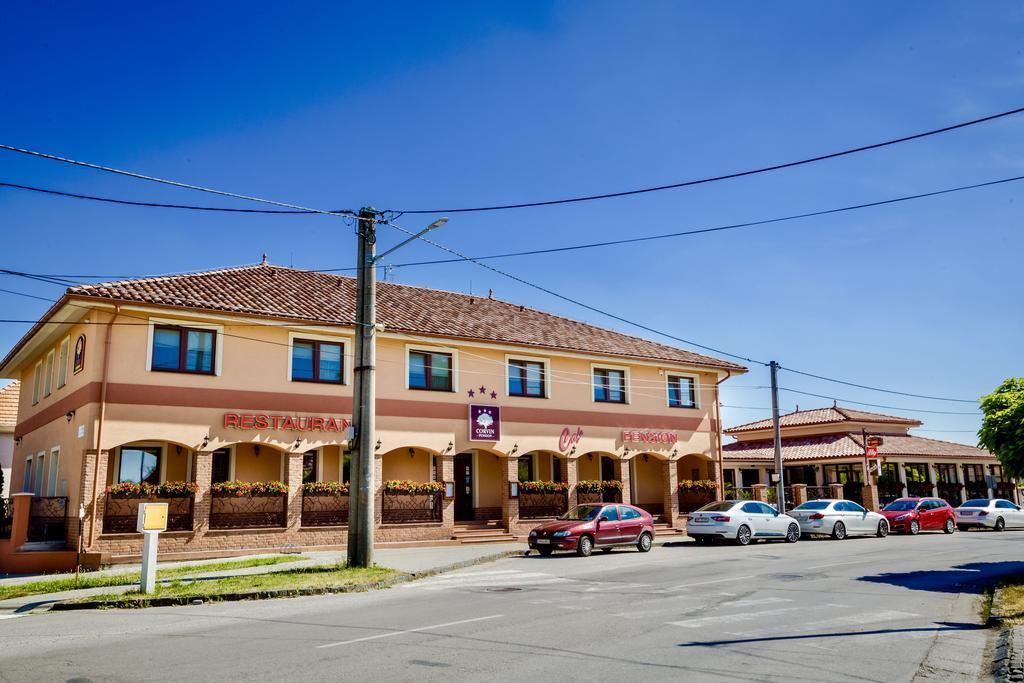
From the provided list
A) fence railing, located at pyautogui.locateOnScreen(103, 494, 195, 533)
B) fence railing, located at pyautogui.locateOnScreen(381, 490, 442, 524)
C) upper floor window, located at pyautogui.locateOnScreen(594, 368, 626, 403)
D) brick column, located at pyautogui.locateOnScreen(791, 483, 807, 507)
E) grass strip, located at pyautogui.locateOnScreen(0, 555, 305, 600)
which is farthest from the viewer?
brick column, located at pyautogui.locateOnScreen(791, 483, 807, 507)

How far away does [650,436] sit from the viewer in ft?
103

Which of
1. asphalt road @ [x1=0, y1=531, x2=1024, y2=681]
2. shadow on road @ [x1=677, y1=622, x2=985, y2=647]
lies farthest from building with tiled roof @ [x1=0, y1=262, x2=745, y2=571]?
shadow on road @ [x1=677, y1=622, x2=985, y2=647]

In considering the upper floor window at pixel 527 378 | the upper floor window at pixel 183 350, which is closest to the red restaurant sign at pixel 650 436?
the upper floor window at pixel 527 378

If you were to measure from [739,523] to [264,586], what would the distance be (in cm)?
1595

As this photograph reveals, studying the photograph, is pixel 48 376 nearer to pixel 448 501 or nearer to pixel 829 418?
pixel 448 501

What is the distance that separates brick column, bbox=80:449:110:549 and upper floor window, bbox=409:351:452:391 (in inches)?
376

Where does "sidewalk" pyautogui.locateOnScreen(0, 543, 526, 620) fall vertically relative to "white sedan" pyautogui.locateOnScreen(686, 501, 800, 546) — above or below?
below

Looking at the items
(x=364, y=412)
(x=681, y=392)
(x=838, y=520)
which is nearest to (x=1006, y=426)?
(x=364, y=412)

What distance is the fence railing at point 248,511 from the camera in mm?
21734

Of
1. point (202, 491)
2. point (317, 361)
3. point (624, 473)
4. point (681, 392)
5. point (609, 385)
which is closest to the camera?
point (202, 491)

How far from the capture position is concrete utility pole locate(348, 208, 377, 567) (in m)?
17.4

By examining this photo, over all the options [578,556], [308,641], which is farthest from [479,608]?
[578,556]

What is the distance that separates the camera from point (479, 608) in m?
12.4

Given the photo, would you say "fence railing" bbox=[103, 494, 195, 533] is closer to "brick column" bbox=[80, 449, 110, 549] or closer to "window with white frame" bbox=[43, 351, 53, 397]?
"brick column" bbox=[80, 449, 110, 549]
